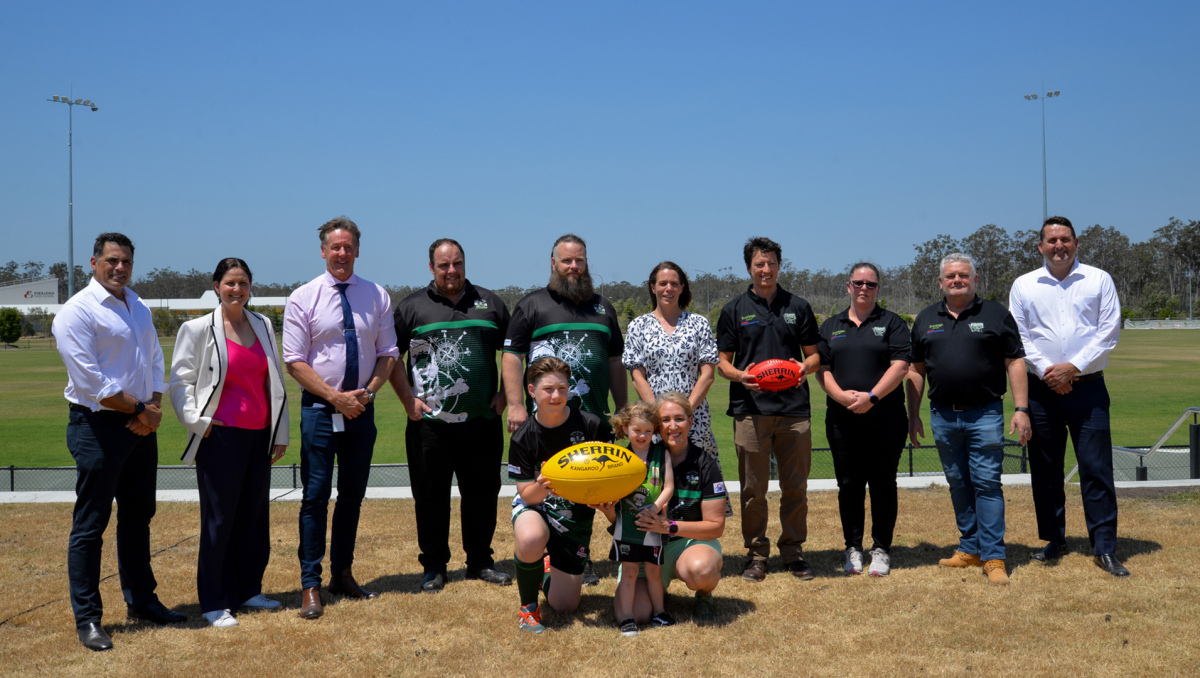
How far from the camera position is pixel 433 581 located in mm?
5438

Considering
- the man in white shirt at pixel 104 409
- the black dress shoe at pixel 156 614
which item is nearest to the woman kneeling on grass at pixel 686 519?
the black dress shoe at pixel 156 614

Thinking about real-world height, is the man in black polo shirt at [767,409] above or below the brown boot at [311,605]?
above

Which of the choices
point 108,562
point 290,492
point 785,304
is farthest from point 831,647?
point 290,492

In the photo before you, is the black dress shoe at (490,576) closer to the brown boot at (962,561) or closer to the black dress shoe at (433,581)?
the black dress shoe at (433,581)

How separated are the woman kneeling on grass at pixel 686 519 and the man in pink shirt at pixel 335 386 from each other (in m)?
1.84

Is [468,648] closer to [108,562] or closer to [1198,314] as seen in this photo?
[108,562]

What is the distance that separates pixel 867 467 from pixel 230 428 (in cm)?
424

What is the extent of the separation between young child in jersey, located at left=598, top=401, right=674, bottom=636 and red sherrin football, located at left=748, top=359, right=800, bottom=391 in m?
1.08

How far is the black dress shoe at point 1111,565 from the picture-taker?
5387 mm

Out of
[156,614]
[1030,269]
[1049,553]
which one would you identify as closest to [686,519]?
[1049,553]

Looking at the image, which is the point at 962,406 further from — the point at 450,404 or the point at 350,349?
the point at 350,349

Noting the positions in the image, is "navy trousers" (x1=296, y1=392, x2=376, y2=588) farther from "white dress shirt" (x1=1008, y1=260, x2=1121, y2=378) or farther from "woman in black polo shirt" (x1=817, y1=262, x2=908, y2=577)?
"white dress shirt" (x1=1008, y1=260, x2=1121, y2=378)

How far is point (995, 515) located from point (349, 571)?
4.38 metres

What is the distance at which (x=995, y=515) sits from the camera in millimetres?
5539
